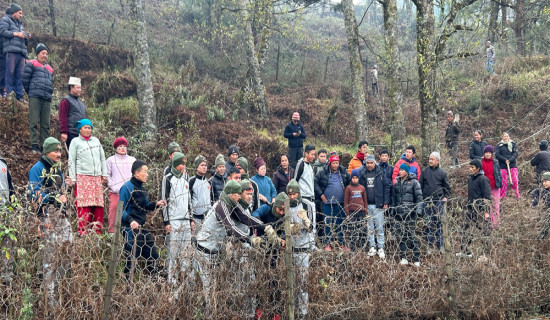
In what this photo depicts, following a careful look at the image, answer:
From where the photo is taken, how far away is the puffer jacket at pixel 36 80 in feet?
28.5

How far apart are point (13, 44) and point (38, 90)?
2047mm

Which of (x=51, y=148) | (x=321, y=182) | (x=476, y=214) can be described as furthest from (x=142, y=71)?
(x=476, y=214)

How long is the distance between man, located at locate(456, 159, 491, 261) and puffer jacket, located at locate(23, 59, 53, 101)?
7746 mm

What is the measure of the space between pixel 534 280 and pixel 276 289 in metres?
3.95

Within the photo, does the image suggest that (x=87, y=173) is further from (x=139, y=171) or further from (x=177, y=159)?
(x=177, y=159)

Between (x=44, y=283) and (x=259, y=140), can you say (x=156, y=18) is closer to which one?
(x=259, y=140)

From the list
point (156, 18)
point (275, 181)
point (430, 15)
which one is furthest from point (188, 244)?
point (156, 18)

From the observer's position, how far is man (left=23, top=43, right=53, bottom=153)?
342 inches

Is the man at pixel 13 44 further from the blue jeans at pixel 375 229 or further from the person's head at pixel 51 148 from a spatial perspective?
the blue jeans at pixel 375 229

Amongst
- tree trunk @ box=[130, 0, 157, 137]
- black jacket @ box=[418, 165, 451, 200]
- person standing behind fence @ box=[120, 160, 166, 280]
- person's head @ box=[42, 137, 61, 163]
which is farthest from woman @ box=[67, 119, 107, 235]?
black jacket @ box=[418, 165, 451, 200]

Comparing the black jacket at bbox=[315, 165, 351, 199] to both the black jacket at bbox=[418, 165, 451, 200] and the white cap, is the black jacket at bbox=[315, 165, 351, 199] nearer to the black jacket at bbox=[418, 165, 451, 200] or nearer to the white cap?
the black jacket at bbox=[418, 165, 451, 200]

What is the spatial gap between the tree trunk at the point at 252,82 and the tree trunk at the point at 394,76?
16.9ft

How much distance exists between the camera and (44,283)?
5172 millimetres

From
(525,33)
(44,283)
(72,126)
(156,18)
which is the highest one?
(156,18)
